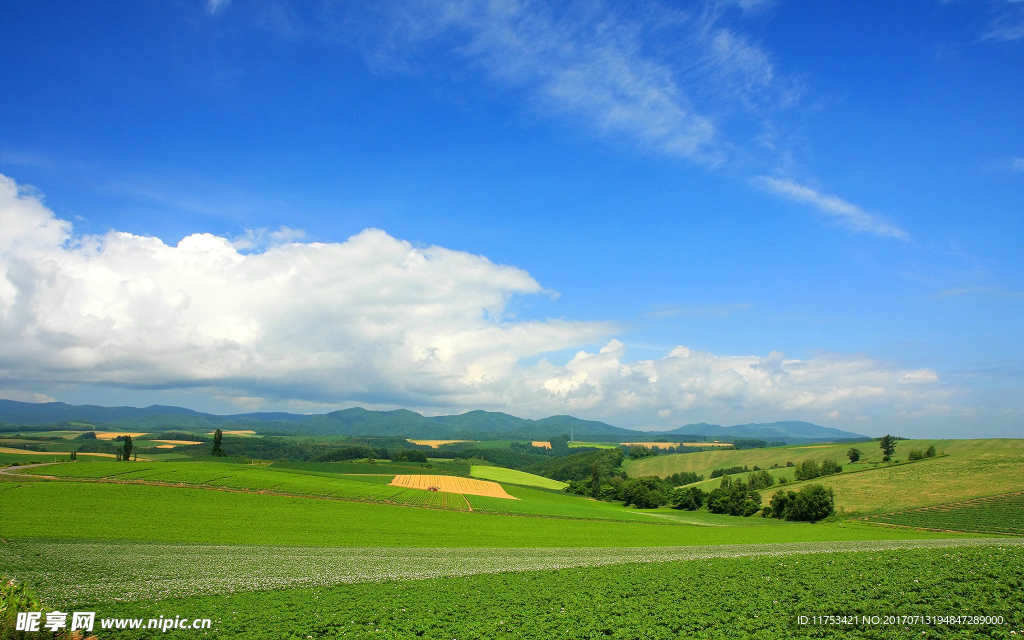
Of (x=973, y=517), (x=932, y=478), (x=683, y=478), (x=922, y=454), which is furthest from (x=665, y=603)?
(x=683, y=478)

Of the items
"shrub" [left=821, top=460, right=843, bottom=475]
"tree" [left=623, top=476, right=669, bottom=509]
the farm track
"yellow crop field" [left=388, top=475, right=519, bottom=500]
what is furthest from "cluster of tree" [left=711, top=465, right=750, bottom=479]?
the farm track

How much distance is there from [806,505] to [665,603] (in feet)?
292

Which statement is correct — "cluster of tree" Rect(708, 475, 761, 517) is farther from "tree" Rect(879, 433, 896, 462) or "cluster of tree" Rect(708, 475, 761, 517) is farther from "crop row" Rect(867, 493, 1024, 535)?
"tree" Rect(879, 433, 896, 462)

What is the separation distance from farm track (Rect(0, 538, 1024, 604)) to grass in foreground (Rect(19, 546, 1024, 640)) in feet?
8.10

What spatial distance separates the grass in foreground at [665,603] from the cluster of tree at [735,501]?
8989 centimetres

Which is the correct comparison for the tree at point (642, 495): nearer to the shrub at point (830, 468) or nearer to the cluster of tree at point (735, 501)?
the cluster of tree at point (735, 501)

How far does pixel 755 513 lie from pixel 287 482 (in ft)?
302

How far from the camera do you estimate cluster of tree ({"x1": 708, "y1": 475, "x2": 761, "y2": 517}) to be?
104 meters

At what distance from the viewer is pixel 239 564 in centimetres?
2980

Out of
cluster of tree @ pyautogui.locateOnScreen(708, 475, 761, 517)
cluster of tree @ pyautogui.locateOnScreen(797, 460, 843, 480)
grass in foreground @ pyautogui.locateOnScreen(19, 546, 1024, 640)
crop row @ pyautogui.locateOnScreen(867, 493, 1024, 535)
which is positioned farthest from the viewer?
cluster of tree @ pyautogui.locateOnScreen(797, 460, 843, 480)

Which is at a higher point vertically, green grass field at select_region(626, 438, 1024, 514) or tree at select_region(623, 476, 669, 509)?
green grass field at select_region(626, 438, 1024, 514)

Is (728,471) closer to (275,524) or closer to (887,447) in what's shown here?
(887,447)

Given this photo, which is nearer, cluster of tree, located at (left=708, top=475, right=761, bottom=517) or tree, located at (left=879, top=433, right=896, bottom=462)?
cluster of tree, located at (left=708, top=475, right=761, bottom=517)

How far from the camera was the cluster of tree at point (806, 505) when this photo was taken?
9050cm
